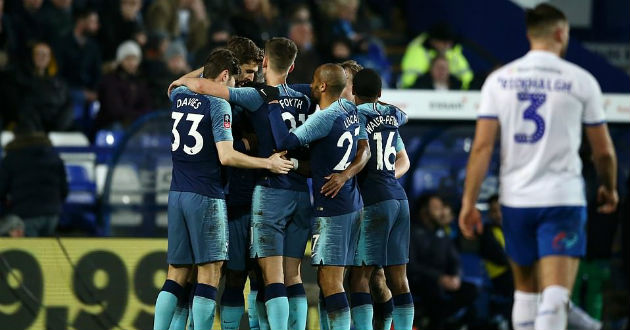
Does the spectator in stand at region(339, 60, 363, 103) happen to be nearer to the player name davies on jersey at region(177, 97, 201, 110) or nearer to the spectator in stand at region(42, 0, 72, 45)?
the player name davies on jersey at region(177, 97, 201, 110)

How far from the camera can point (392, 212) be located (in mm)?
9062

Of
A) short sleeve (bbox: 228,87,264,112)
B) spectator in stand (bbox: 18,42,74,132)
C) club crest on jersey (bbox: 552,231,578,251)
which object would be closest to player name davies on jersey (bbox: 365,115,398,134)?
short sleeve (bbox: 228,87,264,112)

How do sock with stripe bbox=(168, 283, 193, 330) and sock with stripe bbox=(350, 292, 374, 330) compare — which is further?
sock with stripe bbox=(350, 292, 374, 330)

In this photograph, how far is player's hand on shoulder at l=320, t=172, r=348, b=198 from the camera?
866 cm

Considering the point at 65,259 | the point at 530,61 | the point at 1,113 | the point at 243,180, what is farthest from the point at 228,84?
the point at 1,113

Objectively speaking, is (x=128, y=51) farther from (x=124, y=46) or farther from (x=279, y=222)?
(x=279, y=222)

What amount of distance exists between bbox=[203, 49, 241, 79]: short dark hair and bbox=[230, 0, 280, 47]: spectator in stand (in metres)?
5.82

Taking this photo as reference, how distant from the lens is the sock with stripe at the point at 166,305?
853cm

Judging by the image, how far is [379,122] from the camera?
29.8 feet

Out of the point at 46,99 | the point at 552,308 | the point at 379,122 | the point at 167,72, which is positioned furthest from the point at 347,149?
the point at 167,72

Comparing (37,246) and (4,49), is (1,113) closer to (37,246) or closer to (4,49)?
(4,49)

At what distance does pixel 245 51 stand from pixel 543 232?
9.03 feet

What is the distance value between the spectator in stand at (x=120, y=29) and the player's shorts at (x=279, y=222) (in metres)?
6.64

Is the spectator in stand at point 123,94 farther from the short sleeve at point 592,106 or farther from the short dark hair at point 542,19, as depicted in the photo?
the short sleeve at point 592,106
